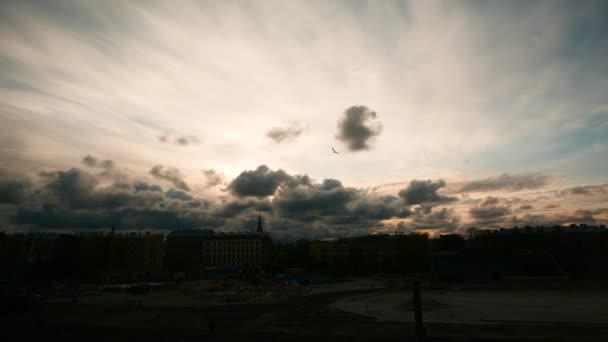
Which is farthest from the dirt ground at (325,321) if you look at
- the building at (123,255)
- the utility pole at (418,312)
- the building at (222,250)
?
the building at (222,250)

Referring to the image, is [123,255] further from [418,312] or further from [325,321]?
[418,312]

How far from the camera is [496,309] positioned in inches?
1507

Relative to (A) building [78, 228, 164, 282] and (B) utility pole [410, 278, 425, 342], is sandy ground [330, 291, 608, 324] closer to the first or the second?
(B) utility pole [410, 278, 425, 342]

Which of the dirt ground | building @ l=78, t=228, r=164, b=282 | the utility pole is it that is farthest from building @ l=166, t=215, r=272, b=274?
the utility pole

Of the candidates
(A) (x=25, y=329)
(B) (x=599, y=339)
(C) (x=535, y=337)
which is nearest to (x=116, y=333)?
(A) (x=25, y=329)

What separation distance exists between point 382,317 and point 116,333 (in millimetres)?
24327

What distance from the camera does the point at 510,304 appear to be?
42062 millimetres

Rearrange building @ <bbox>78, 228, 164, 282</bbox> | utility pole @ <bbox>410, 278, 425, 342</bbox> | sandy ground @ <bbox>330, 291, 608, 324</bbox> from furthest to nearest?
1. building @ <bbox>78, 228, 164, 282</bbox>
2. sandy ground @ <bbox>330, 291, 608, 324</bbox>
3. utility pole @ <bbox>410, 278, 425, 342</bbox>

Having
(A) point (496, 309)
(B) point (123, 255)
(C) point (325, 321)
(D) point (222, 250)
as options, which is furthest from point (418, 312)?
(D) point (222, 250)

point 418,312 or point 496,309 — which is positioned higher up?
point 418,312

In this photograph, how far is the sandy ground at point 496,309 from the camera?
3206 cm

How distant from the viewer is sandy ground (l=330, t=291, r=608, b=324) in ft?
105

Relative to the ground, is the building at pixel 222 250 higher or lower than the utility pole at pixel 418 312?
lower

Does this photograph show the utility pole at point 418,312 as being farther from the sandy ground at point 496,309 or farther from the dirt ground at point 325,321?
the sandy ground at point 496,309
